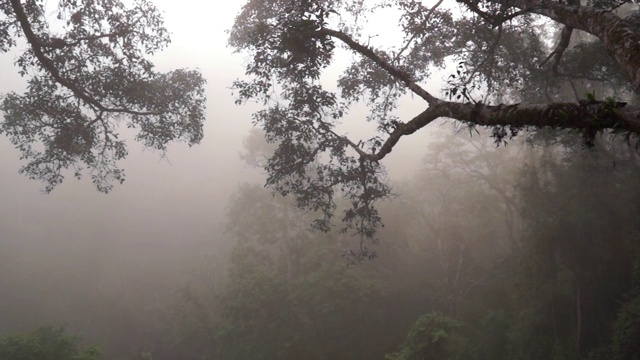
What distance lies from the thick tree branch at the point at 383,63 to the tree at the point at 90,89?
3.99m

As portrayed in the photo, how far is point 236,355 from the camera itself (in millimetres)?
15734

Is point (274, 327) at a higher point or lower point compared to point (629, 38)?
higher

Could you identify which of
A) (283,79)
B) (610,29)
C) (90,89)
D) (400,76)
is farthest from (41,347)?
(610,29)

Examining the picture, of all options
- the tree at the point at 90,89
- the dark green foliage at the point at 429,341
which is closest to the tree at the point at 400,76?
the tree at the point at 90,89

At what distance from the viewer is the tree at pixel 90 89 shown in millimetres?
6715

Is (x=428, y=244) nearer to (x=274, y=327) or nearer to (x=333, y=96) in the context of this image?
(x=274, y=327)

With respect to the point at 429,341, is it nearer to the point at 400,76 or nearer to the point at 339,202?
the point at 339,202

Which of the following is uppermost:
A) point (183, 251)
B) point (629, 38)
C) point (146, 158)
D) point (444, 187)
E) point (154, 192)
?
point (146, 158)

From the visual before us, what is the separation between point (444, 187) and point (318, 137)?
16572 millimetres

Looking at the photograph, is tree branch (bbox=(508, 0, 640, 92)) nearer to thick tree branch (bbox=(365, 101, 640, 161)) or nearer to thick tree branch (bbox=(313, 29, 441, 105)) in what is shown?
thick tree branch (bbox=(365, 101, 640, 161))

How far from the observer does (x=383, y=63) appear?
4.63 metres

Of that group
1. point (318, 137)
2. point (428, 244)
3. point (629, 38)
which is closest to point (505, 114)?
point (629, 38)

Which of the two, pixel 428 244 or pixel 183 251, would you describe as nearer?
pixel 428 244

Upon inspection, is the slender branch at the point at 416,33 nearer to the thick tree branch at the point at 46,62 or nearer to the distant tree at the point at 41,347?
the thick tree branch at the point at 46,62
